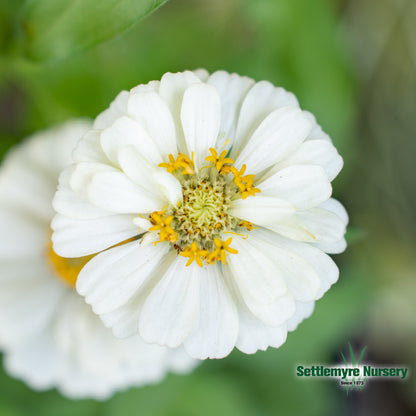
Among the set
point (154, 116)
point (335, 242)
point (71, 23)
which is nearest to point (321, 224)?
point (335, 242)

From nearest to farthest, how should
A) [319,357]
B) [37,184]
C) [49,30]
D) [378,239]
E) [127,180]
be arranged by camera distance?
[127,180] < [49,30] < [37,184] < [319,357] < [378,239]

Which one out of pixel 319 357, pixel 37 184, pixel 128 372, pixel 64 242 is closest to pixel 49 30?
→ pixel 37 184

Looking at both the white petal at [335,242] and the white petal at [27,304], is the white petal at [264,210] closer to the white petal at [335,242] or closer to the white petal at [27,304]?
the white petal at [335,242]

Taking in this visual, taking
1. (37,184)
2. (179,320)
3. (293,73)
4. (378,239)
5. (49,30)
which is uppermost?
(293,73)

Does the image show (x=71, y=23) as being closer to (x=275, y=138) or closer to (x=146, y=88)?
(x=146, y=88)

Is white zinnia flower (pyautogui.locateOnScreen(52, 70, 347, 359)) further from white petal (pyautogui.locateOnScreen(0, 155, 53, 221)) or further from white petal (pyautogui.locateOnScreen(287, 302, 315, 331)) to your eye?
white petal (pyautogui.locateOnScreen(0, 155, 53, 221))

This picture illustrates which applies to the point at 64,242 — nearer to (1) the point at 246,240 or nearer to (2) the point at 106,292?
(2) the point at 106,292
